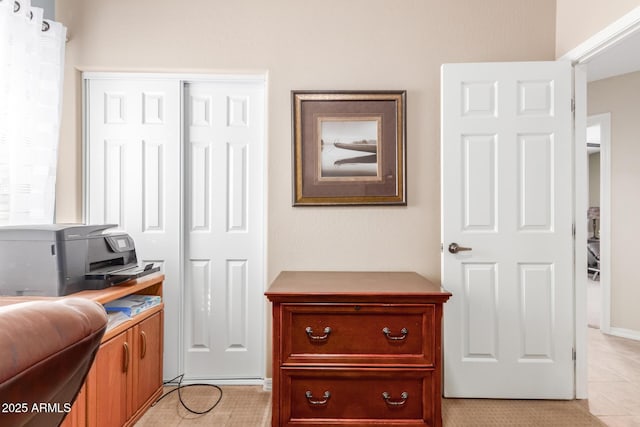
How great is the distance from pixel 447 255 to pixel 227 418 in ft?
5.29

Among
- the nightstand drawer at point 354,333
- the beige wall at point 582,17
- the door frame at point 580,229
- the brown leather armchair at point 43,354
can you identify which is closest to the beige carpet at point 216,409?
the nightstand drawer at point 354,333

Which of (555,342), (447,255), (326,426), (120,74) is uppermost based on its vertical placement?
(120,74)

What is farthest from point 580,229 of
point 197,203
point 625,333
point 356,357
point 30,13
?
point 30,13

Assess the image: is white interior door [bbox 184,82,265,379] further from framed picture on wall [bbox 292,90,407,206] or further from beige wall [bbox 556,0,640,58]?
beige wall [bbox 556,0,640,58]

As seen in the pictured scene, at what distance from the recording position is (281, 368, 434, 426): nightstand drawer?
179cm

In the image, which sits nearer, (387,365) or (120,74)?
(387,365)

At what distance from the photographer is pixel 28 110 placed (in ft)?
6.70

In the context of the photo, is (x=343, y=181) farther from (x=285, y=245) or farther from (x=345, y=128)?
(x=285, y=245)

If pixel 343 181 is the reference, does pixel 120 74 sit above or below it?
above

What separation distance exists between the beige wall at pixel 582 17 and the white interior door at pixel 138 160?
2500mm

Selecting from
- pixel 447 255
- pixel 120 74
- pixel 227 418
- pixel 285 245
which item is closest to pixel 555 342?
pixel 447 255

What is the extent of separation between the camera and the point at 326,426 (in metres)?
1.80

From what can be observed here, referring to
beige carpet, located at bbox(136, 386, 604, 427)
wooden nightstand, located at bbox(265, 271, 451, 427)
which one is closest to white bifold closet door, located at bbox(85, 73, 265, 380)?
beige carpet, located at bbox(136, 386, 604, 427)

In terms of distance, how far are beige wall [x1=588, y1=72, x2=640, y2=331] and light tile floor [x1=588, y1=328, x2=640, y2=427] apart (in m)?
0.34
